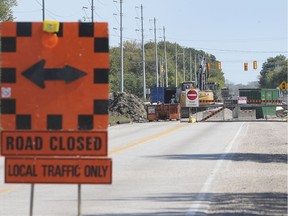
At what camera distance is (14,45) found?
7086 millimetres

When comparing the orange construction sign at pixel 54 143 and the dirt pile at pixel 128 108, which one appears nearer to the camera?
the orange construction sign at pixel 54 143

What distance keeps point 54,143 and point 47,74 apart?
2.12ft

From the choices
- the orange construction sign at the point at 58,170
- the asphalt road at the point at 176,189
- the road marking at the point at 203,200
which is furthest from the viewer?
the asphalt road at the point at 176,189

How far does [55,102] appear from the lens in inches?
279

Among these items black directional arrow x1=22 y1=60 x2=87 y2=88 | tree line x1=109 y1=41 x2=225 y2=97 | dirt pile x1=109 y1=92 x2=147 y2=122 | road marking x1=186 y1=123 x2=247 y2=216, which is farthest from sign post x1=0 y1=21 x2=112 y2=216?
tree line x1=109 y1=41 x2=225 y2=97

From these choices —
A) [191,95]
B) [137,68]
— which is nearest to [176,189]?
[191,95]

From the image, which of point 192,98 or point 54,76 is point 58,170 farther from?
point 192,98

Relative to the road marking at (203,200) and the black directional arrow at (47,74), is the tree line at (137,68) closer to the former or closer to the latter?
the road marking at (203,200)

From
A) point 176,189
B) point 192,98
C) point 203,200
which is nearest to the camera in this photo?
point 203,200

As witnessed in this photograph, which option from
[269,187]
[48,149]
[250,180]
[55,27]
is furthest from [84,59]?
[250,180]

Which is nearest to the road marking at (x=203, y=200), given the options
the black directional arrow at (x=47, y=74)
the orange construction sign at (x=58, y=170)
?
the orange construction sign at (x=58, y=170)

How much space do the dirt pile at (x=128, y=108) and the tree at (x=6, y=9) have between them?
11.8 metres

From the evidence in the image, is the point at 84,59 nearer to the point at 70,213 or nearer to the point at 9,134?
the point at 9,134

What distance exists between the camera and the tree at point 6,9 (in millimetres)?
65044
